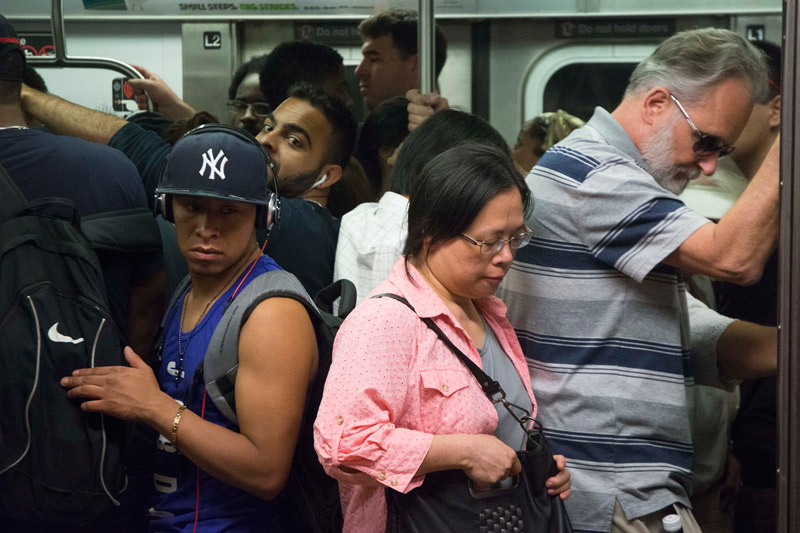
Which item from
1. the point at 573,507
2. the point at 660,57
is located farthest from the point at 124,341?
the point at 660,57

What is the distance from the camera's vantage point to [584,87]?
13.0ft

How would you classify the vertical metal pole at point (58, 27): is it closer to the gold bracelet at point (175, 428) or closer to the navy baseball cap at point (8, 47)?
the navy baseball cap at point (8, 47)

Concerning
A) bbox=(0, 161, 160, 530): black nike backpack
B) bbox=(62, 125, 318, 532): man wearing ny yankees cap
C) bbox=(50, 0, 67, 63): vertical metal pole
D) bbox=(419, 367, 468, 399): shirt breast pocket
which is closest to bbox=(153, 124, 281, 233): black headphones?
bbox=(62, 125, 318, 532): man wearing ny yankees cap

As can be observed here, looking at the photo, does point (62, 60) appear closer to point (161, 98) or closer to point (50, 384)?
point (161, 98)

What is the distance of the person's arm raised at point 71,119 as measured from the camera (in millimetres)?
2564

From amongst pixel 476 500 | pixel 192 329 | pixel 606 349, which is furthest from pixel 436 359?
pixel 192 329

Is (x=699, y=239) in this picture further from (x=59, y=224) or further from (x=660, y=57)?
(x=59, y=224)

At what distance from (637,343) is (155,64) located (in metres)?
2.45

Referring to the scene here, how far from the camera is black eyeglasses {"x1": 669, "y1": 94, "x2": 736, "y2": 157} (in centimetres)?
210

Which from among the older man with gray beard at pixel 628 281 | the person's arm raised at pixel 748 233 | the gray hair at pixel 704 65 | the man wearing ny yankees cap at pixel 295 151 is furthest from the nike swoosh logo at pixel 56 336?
the gray hair at pixel 704 65

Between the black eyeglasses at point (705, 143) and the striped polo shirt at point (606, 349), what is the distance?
0.60 ft

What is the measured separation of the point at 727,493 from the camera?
2.69 meters

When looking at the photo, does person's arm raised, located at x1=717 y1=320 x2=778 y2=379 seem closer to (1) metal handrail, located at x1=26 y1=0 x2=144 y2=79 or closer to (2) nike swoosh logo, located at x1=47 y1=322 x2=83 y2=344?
(2) nike swoosh logo, located at x1=47 y1=322 x2=83 y2=344

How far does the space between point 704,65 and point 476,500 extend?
3.88 ft
